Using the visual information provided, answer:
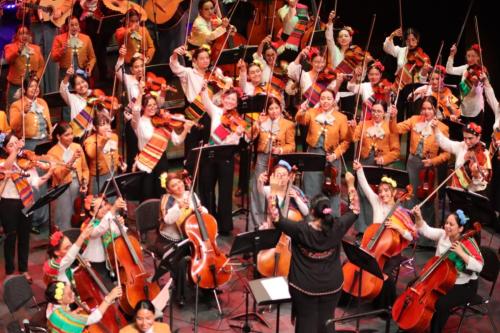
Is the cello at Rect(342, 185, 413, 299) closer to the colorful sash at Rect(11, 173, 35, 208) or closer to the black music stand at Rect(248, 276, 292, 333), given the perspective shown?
the black music stand at Rect(248, 276, 292, 333)

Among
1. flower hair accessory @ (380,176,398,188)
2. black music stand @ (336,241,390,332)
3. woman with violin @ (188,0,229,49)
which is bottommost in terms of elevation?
black music stand @ (336,241,390,332)

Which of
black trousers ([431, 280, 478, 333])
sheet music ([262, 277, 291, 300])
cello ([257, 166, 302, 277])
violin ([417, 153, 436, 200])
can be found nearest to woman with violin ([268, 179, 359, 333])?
sheet music ([262, 277, 291, 300])

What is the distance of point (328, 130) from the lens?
32.0 ft

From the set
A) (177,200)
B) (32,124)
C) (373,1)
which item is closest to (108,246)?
(177,200)

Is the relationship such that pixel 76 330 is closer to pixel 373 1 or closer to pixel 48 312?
pixel 48 312

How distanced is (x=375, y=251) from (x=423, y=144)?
1980 millimetres

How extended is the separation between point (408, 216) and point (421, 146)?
1.47 m

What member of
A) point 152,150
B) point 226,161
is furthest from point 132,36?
point 226,161

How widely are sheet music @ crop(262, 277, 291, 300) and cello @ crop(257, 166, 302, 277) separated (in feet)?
3.20

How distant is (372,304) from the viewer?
8656mm

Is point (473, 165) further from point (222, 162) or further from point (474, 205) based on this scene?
point (222, 162)

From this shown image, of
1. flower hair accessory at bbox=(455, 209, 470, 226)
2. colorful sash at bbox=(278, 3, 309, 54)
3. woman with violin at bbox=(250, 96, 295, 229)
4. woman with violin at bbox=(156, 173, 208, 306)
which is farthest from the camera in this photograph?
colorful sash at bbox=(278, 3, 309, 54)

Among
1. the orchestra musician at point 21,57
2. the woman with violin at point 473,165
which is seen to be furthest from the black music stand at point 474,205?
the orchestra musician at point 21,57

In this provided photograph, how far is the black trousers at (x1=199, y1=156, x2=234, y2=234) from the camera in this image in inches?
382
